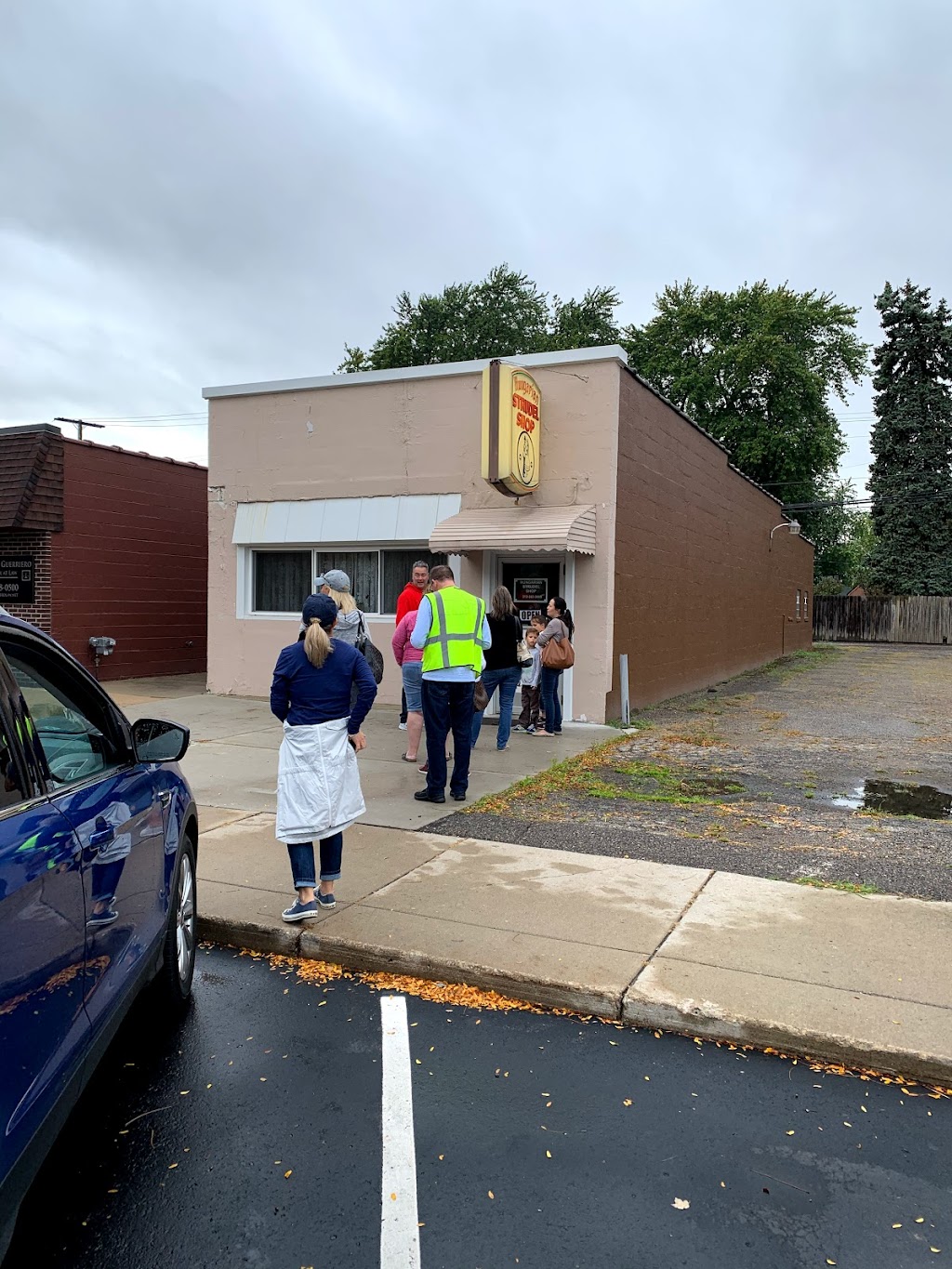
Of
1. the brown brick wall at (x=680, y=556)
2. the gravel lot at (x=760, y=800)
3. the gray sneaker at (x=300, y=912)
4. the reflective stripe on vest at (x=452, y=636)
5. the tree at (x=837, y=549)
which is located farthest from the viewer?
the tree at (x=837, y=549)

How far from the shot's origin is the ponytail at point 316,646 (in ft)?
14.8

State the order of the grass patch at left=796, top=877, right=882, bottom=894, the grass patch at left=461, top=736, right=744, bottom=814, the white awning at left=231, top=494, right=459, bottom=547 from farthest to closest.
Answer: the white awning at left=231, top=494, right=459, bottom=547
the grass patch at left=461, top=736, right=744, bottom=814
the grass patch at left=796, top=877, right=882, bottom=894

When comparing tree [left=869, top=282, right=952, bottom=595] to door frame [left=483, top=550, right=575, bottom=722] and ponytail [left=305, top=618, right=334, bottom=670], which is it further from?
ponytail [left=305, top=618, right=334, bottom=670]

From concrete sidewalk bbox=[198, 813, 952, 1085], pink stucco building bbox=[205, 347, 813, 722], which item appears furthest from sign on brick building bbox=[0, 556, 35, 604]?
concrete sidewalk bbox=[198, 813, 952, 1085]

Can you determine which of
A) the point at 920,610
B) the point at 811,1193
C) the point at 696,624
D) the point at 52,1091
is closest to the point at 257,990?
the point at 52,1091

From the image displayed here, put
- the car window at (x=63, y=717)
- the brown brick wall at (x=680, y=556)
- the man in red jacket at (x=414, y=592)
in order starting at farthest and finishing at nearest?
the brown brick wall at (x=680, y=556)
the man in red jacket at (x=414, y=592)
the car window at (x=63, y=717)

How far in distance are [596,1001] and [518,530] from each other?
26.7 feet

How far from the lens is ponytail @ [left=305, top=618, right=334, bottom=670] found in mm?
4523

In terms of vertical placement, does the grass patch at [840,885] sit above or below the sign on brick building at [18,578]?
below

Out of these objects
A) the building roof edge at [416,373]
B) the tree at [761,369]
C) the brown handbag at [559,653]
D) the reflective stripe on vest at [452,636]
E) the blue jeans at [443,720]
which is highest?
the tree at [761,369]

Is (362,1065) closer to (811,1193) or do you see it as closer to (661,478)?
(811,1193)

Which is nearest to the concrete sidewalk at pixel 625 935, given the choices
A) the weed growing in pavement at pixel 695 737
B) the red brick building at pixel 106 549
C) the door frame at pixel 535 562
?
the weed growing in pavement at pixel 695 737

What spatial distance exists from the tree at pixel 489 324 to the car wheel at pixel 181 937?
130ft

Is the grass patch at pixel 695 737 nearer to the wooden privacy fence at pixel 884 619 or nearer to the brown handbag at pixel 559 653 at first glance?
the brown handbag at pixel 559 653
